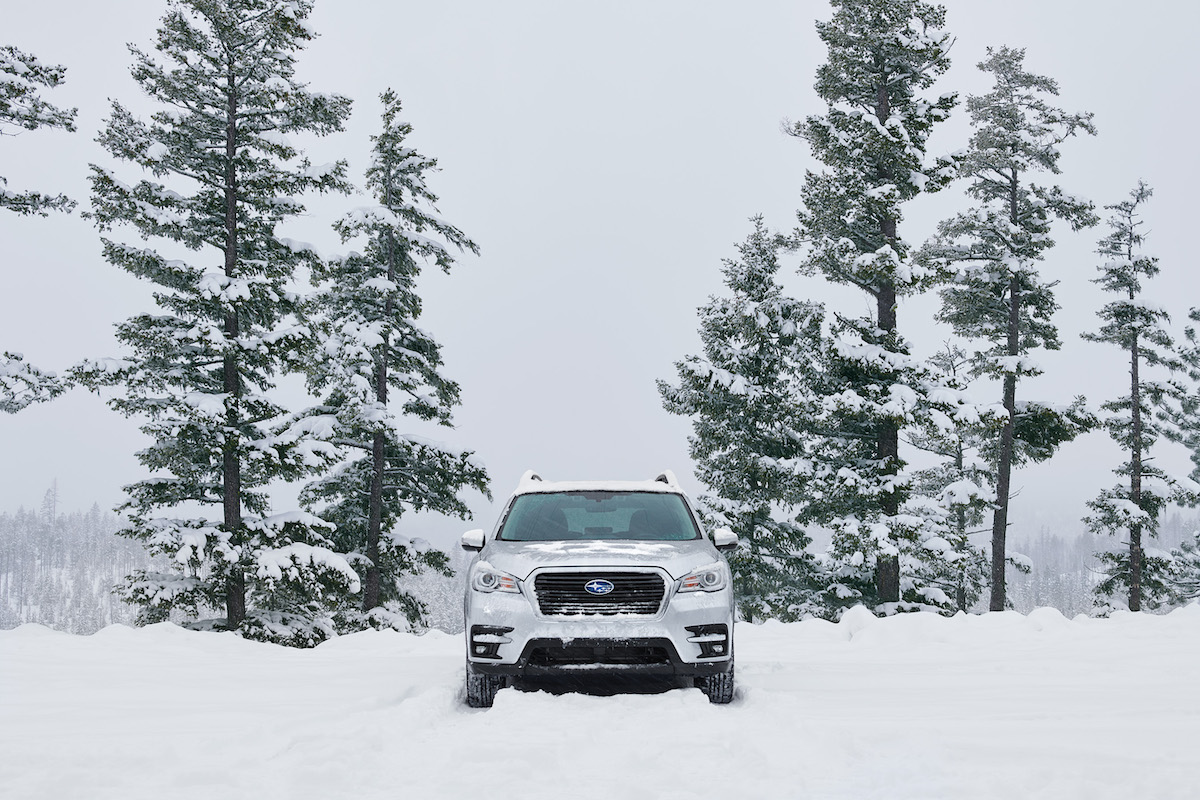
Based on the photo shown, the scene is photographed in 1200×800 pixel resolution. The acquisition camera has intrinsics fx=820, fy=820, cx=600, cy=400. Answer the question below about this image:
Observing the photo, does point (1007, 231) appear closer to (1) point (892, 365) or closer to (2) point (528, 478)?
(1) point (892, 365)

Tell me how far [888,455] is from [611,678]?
→ 13.2 metres

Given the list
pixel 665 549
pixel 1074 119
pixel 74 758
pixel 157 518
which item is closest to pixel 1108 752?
pixel 665 549

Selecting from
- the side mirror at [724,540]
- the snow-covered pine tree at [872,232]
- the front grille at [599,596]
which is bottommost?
the front grille at [599,596]

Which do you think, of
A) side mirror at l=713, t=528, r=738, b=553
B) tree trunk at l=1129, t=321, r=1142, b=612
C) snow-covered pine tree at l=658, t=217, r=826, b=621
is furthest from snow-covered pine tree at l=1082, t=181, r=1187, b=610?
side mirror at l=713, t=528, r=738, b=553

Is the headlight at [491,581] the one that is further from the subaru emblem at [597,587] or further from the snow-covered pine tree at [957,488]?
the snow-covered pine tree at [957,488]

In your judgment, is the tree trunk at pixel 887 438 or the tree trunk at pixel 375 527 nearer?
the tree trunk at pixel 887 438

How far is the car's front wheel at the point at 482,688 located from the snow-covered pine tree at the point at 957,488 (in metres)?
13.1

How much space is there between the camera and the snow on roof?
7.84 meters

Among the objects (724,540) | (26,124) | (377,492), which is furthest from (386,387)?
(724,540)

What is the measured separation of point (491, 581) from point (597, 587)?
874mm

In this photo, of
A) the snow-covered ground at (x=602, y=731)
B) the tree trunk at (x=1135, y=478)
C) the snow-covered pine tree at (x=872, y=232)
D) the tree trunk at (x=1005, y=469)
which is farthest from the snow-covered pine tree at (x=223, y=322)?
the tree trunk at (x=1135, y=478)

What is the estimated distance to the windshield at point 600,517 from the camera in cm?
745

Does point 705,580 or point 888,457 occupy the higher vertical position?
point 888,457

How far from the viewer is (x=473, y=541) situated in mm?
7148
